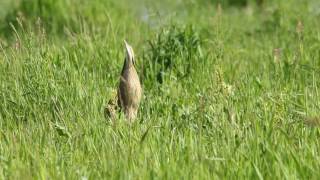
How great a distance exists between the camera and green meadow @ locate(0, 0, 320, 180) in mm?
3764

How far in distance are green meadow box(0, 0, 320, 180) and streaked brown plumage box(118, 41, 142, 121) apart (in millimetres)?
123

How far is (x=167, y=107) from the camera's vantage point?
16.3ft

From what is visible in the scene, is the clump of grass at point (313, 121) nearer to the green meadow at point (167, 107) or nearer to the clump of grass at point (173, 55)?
the green meadow at point (167, 107)

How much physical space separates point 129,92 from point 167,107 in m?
0.36

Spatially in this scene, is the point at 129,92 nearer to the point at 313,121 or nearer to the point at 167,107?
the point at 167,107

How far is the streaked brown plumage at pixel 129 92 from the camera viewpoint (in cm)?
469

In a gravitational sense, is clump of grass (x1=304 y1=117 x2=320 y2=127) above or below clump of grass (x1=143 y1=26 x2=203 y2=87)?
below

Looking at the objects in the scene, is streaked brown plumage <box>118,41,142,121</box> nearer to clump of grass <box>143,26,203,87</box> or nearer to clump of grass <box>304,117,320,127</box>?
clump of grass <box>143,26,203,87</box>

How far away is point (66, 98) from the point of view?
482cm

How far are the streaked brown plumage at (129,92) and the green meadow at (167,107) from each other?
0.12 metres

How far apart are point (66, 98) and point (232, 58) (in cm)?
199

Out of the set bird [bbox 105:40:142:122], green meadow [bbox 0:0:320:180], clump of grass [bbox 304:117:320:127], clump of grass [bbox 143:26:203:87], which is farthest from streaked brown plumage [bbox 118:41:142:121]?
clump of grass [bbox 304:117:320:127]

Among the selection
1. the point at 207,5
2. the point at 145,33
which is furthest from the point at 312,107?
the point at 207,5

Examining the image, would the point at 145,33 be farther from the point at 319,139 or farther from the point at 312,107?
the point at 319,139
